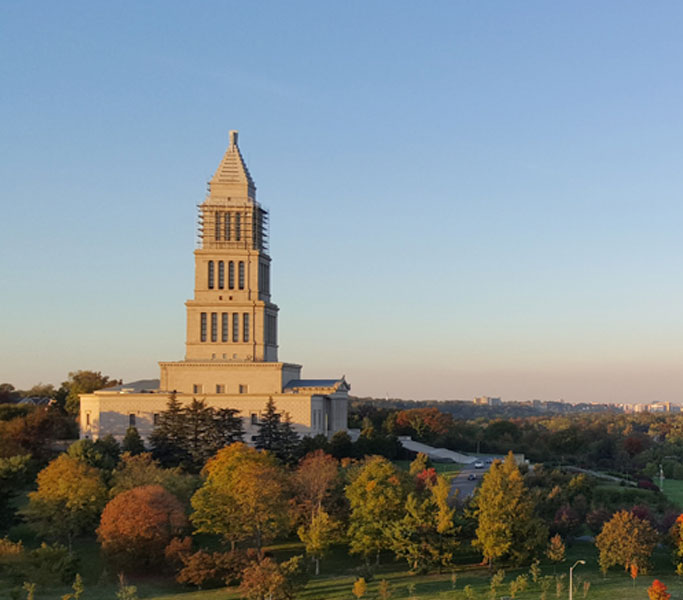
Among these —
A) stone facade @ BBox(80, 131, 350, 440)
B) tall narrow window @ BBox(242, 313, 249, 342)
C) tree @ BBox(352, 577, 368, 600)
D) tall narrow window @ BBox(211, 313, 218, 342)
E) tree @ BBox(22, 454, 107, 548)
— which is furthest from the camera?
tall narrow window @ BBox(242, 313, 249, 342)

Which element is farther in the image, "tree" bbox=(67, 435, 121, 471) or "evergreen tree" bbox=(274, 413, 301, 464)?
"evergreen tree" bbox=(274, 413, 301, 464)

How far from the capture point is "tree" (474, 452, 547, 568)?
4381 centimetres

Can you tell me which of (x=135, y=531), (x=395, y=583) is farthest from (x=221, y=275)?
(x=395, y=583)

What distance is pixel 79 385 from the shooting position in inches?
3590

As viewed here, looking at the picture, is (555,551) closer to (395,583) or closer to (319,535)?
(395,583)

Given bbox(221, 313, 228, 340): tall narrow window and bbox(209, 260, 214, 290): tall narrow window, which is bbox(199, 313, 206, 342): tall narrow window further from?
bbox(209, 260, 214, 290): tall narrow window

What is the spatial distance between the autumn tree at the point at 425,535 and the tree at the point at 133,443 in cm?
3137

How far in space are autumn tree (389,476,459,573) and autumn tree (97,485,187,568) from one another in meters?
11.2

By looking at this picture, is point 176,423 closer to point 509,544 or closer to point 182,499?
point 182,499

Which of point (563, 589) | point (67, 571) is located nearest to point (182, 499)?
point (67, 571)

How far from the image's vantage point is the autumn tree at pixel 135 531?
42.9 metres

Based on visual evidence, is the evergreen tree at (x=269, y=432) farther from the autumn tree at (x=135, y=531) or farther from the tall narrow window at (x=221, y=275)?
the autumn tree at (x=135, y=531)

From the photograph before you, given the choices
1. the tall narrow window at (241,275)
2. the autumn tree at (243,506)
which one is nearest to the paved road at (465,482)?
the autumn tree at (243,506)

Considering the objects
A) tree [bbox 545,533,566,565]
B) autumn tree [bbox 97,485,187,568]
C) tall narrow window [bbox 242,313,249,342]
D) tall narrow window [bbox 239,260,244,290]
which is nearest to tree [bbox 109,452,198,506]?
autumn tree [bbox 97,485,187,568]
